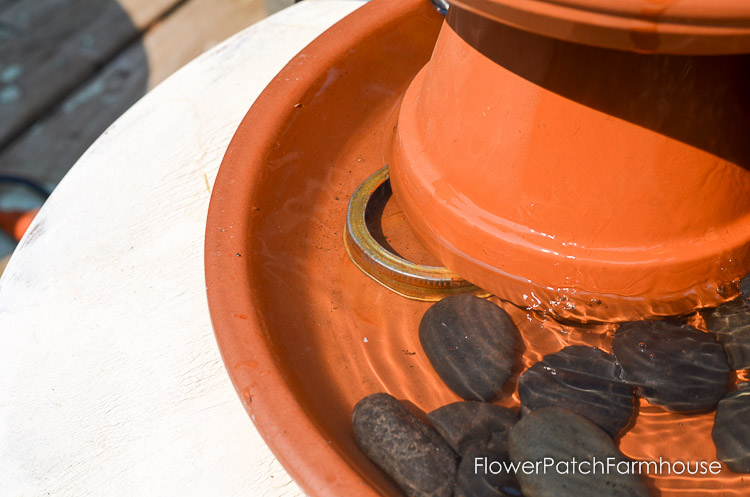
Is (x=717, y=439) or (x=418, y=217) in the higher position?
(x=418, y=217)

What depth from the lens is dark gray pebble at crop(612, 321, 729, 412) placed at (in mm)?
968

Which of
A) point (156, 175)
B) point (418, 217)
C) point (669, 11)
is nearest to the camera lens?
point (669, 11)

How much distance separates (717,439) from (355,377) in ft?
1.71

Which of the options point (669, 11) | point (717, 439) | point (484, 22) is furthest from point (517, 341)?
point (669, 11)

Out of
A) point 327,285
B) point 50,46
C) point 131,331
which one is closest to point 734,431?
point 327,285

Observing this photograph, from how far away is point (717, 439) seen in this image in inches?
37.1

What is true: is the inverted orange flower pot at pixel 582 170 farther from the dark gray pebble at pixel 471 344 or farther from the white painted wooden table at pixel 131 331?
the white painted wooden table at pixel 131 331

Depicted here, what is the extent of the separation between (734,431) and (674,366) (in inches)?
4.4

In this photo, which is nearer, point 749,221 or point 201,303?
point 749,221

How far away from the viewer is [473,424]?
0.95m

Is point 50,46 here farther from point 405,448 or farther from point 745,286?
point 745,286

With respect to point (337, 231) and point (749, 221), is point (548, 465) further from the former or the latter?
point (337, 231)

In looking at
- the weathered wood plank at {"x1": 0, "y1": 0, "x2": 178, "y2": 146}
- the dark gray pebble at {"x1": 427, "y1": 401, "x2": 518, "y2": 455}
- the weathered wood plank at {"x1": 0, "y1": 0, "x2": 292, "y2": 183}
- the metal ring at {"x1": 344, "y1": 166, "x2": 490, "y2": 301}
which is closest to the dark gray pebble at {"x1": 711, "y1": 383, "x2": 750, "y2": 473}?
the dark gray pebble at {"x1": 427, "y1": 401, "x2": 518, "y2": 455}

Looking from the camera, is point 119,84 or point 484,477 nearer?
point 484,477
